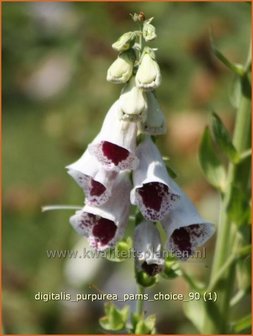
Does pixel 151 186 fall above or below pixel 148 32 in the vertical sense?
below

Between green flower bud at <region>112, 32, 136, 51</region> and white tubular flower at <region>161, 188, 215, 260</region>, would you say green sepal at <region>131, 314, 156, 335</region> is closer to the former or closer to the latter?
white tubular flower at <region>161, 188, 215, 260</region>

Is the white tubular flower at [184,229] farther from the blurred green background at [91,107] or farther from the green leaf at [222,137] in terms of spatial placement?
the blurred green background at [91,107]

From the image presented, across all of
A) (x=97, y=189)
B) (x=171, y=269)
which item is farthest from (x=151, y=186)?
(x=171, y=269)

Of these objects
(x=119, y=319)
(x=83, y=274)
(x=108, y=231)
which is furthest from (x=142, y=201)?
(x=83, y=274)

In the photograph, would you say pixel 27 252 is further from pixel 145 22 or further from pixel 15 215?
pixel 145 22

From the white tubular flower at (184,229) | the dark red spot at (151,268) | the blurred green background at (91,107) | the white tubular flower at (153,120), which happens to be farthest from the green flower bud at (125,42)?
the blurred green background at (91,107)

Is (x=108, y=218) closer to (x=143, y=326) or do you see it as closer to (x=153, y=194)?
(x=153, y=194)
